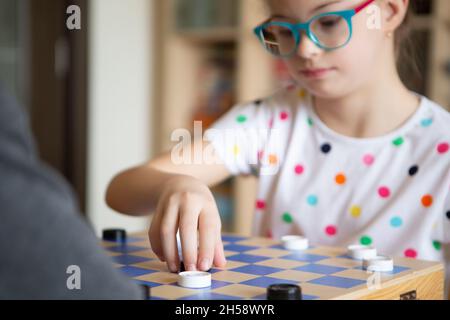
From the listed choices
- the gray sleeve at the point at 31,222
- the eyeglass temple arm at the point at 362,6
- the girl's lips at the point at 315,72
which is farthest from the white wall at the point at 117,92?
the gray sleeve at the point at 31,222

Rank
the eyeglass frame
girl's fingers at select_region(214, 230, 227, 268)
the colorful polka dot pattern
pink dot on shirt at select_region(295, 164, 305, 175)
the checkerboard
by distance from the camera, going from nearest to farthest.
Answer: the checkerboard → girl's fingers at select_region(214, 230, 227, 268) → the eyeglass frame → the colorful polka dot pattern → pink dot on shirt at select_region(295, 164, 305, 175)

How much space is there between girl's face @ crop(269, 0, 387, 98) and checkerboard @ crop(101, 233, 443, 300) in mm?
264

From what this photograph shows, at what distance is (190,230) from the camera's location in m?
0.68

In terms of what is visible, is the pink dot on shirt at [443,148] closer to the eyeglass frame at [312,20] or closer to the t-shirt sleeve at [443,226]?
the t-shirt sleeve at [443,226]

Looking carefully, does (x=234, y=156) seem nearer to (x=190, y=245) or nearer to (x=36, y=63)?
(x=190, y=245)

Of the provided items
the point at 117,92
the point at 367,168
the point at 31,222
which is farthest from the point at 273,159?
the point at 117,92

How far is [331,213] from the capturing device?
1066 millimetres

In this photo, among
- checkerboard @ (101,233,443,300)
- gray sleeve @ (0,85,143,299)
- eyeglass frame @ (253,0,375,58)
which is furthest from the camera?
eyeglass frame @ (253,0,375,58)

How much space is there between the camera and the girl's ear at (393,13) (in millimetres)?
961

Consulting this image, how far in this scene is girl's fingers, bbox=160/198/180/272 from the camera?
686mm

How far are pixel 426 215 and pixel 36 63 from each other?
80.0 inches

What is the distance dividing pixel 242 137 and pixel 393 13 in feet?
1.07

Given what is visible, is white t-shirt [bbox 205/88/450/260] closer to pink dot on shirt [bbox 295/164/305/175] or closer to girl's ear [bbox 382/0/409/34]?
pink dot on shirt [bbox 295/164/305/175]

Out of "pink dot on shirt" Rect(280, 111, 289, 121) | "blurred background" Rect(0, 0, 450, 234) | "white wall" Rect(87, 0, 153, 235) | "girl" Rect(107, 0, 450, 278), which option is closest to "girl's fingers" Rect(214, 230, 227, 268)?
"girl" Rect(107, 0, 450, 278)
